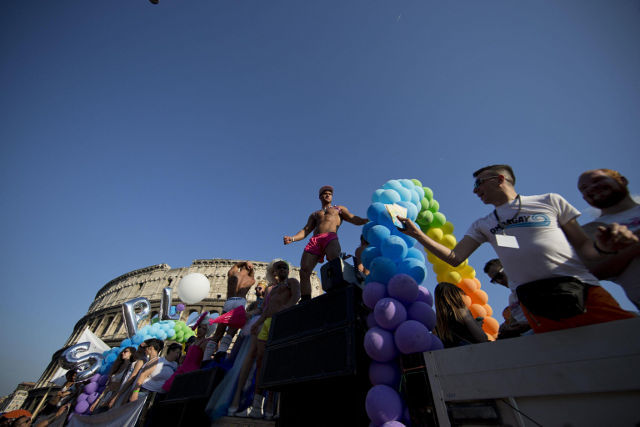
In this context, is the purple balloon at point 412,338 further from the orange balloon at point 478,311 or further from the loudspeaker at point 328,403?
the orange balloon at point 478,311

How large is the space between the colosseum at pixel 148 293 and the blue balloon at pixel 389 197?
32.2m

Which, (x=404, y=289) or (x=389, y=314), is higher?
(x=404, y=289)

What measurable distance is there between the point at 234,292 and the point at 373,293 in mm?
4307

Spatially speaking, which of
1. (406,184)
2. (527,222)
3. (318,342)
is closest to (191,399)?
(318,342)

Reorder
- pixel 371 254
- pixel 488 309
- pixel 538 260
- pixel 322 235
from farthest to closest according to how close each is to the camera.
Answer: pixel 488 309 → pixel 322 235 → pixel 371 254 → pixel 538 260

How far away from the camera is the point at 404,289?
8.13 feet

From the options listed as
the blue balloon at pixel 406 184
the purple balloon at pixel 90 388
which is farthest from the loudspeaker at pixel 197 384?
the purple balloon at pixel 90 388

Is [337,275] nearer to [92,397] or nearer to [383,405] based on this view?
[383,405]

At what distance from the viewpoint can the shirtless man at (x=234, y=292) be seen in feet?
16.7

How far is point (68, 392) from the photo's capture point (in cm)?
808

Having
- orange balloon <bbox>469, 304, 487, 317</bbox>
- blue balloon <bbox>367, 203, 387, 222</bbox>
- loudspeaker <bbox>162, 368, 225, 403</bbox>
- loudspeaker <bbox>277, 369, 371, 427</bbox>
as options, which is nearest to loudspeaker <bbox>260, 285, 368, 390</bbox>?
loudspeaker <bbox>277, 369, 371, 427</bbox>

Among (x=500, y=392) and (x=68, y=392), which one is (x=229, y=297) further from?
(x=68, y=392)

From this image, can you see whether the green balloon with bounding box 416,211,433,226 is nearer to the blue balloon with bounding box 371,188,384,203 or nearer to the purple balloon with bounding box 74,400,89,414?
the blue balloon with bounding box 371,188,384,203

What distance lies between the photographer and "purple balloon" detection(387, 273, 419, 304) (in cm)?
247
